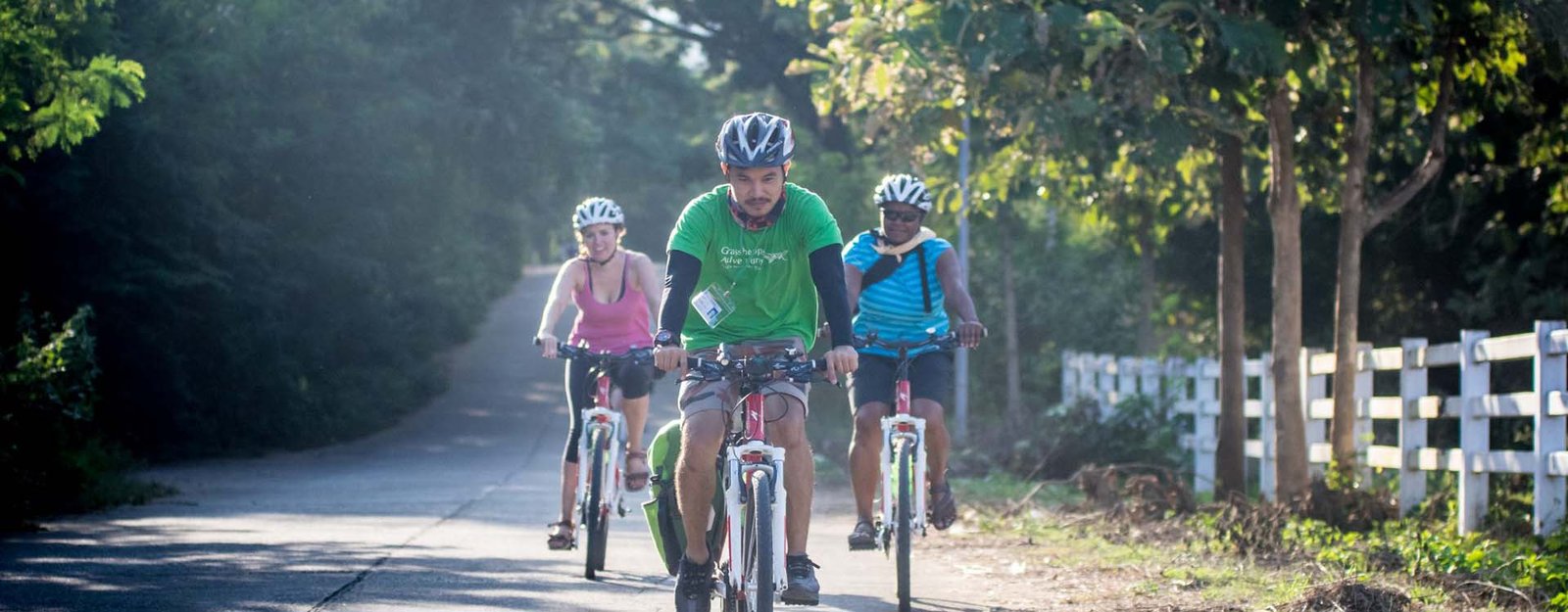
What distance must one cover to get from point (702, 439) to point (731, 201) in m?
0.86

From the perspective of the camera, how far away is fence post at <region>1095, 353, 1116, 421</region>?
20625 mm

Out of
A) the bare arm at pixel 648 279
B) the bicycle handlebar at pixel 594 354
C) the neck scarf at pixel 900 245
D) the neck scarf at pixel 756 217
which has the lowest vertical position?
the bicycle handlebar at pixel 594 354

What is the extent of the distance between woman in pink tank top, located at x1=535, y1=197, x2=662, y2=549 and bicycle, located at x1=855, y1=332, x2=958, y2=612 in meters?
1.77

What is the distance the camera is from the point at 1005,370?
32625 mm

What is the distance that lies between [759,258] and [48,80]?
8.21m

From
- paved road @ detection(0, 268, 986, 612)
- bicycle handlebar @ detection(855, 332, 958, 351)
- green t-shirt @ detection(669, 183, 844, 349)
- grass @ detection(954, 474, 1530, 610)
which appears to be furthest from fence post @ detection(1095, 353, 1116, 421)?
green t-shirt @ detection(669, 183, 844, 349)

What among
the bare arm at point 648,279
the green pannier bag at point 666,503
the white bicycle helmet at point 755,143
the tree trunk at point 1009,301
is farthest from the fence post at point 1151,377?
the white bicycle helmet at point 755,143

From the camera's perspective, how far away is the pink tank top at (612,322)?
10258mm

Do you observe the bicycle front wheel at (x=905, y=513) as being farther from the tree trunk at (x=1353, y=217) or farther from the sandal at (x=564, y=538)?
the tree trunk at (x=1353, y=217)

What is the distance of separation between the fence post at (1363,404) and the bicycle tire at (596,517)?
5669 millimetres

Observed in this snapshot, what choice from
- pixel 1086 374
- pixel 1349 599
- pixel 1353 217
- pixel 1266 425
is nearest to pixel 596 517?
pixel 1349 599

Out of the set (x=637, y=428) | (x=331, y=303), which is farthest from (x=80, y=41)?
(x=331, y=303)

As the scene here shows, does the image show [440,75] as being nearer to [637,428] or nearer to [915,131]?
[915,131]

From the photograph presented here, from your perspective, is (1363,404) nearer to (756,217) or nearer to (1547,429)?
(1547,429)
